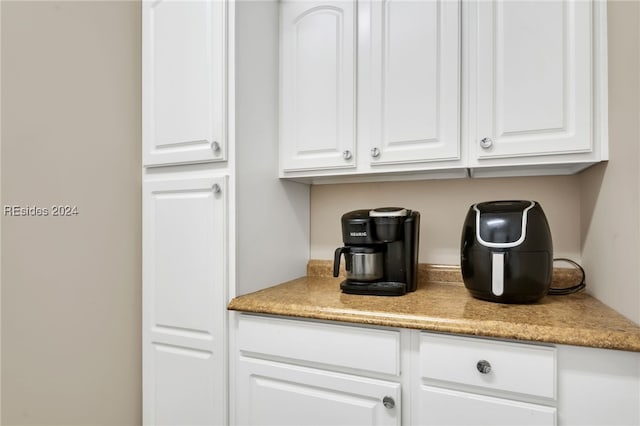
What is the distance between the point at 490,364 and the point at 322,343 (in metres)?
0.47

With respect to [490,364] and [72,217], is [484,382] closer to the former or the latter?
[490,364]

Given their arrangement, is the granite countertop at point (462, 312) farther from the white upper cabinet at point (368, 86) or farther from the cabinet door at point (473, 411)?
the white upper cabinet at point (368, 86)

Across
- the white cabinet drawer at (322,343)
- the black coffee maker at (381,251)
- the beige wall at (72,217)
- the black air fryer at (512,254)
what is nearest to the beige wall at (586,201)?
the black air fryer at (512,254)

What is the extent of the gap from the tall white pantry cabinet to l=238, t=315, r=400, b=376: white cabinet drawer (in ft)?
0.40

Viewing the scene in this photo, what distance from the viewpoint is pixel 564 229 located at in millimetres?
1392

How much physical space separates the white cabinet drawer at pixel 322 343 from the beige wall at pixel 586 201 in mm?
607

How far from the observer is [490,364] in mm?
932

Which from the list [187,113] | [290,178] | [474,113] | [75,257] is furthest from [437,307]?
[75,257]

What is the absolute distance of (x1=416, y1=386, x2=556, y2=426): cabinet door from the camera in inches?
35.3

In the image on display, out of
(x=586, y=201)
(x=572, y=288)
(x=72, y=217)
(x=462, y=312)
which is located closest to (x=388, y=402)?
(x=462, y=312)

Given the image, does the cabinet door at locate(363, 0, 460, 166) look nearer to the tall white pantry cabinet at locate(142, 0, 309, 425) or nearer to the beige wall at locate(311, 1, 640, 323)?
the beige wall at locate(311, 1, 640, 323)

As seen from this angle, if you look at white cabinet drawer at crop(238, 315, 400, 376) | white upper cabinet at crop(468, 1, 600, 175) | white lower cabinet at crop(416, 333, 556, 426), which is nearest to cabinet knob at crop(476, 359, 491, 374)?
white lower cabinet at crop(416, 333, 556, 426)

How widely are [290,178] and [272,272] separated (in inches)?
15.7

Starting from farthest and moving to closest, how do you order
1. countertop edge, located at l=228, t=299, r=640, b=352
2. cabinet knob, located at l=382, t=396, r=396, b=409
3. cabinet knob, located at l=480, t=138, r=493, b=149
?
cabinet knob, located at l=480, t=138, r=493, b=149 < cabinet knob, located at l=382, t=396, r=396, b=409 < countertop edge, located at l=228, t=299, r=640, b=352
